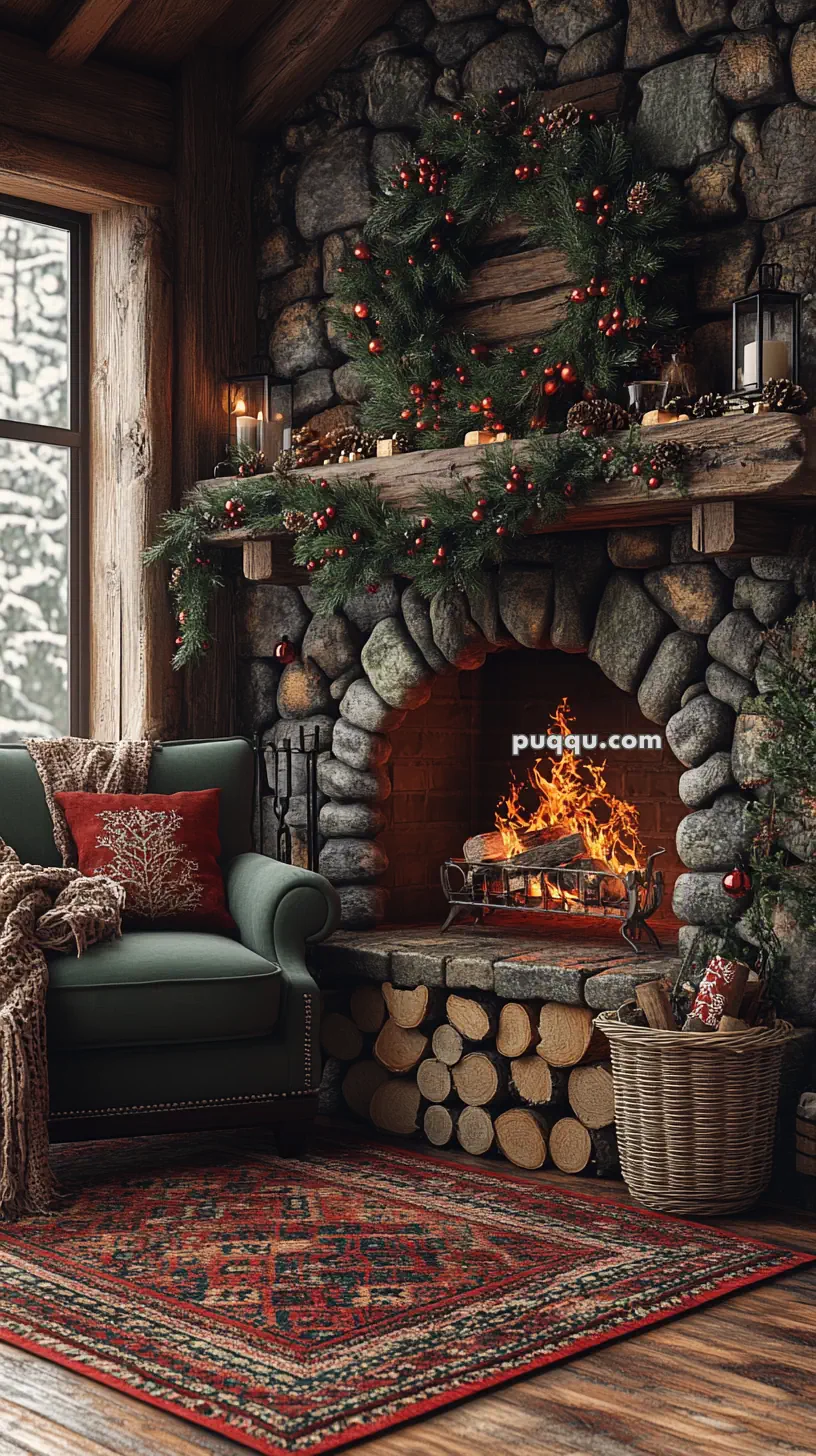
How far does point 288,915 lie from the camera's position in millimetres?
3699

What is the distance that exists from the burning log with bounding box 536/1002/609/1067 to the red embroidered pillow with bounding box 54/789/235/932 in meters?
0.83

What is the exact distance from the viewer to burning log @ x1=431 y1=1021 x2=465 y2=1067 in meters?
3.77

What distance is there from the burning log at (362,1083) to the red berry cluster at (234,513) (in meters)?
1.48

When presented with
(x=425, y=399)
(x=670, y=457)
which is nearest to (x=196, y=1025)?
(x=670, y=457)

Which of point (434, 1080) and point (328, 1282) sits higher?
point (434, 1080)

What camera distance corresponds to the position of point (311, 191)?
4.63 m

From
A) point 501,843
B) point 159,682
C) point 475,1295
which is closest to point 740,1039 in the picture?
point 475,1295

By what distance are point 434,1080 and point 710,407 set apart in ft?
5.61

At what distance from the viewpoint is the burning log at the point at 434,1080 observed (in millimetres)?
3801

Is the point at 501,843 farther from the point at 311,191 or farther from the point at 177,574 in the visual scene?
the point at 311,191

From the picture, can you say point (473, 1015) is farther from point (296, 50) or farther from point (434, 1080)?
point (296, 50)

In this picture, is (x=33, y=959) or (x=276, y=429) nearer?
(x=33, y=959)

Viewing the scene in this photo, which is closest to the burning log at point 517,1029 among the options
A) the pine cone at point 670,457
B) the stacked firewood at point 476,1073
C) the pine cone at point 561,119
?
the stacked firewood at point 476,1073

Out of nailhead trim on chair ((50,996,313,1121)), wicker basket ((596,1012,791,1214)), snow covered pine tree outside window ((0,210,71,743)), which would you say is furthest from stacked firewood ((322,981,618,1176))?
snow covered pine tree outside window ((0,210,71,743))
